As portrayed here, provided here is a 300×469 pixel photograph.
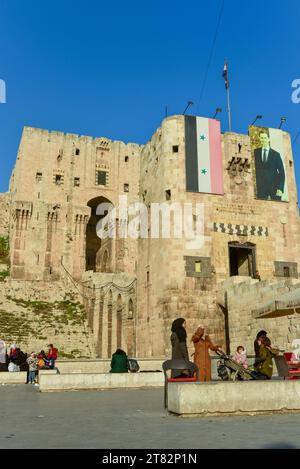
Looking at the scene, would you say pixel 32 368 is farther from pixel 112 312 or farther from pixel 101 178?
pixel 101 178

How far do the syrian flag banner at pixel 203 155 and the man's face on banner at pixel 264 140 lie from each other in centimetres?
341

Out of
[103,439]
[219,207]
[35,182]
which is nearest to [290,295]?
[103,439]

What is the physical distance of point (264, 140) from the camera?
1313 inches

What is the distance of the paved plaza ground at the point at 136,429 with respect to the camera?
475cm

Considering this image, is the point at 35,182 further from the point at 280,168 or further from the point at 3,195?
the point at 280,168

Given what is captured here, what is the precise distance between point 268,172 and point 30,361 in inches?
889

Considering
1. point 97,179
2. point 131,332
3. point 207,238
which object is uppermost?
point 97,179

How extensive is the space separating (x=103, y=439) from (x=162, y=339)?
23.9 metres

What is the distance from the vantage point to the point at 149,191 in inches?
1353

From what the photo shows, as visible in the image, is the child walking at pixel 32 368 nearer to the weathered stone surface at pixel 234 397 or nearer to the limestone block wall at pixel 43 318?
the weathered stone surface at pixel 234 397

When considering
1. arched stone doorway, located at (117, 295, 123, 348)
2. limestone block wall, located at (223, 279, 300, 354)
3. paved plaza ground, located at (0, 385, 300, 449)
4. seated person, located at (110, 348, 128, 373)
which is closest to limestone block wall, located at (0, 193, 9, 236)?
arched stone doorway, located at (117, 295, 123, 348)

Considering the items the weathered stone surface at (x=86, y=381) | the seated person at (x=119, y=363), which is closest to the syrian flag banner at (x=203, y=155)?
the seated person at (x=119, y=363)

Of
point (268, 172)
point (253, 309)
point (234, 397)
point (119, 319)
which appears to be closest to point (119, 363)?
point (234, 397)

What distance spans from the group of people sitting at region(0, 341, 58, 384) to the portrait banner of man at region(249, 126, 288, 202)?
64.1 ft
